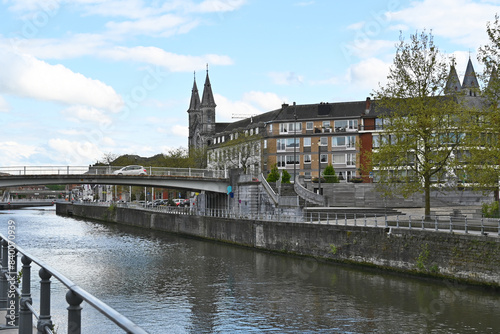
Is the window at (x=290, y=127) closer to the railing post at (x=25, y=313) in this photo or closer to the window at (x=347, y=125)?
the window at (x=347, y=125)

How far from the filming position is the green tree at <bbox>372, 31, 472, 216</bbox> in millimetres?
35625

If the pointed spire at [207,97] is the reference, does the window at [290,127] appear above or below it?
below

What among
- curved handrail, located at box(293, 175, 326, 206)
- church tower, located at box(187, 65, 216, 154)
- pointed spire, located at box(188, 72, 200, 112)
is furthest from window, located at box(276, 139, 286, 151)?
pointed spire, located at box(188, 72, 200, 112)

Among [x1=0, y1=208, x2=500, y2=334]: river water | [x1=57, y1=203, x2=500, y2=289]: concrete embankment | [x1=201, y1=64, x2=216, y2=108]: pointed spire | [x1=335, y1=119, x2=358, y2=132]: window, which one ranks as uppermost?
[x1=201, y1=64, x2=216, y2=108]: pointed spire

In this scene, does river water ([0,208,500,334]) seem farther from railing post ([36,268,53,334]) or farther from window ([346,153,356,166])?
window ([346,153,356,166])

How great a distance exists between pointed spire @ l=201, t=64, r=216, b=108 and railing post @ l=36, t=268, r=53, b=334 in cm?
12327

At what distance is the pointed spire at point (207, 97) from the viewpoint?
128 m

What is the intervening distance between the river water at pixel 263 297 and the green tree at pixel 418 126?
7.71m

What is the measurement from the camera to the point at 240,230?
46.2 metres

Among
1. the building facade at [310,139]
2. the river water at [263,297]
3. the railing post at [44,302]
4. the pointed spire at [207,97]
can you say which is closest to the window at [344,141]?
the building facade at [310,139]

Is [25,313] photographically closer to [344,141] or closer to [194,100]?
[344,141]

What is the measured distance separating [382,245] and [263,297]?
907 centimetres

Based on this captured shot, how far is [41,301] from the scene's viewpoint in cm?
502

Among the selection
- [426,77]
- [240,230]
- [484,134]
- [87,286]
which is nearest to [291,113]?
[240,230]
